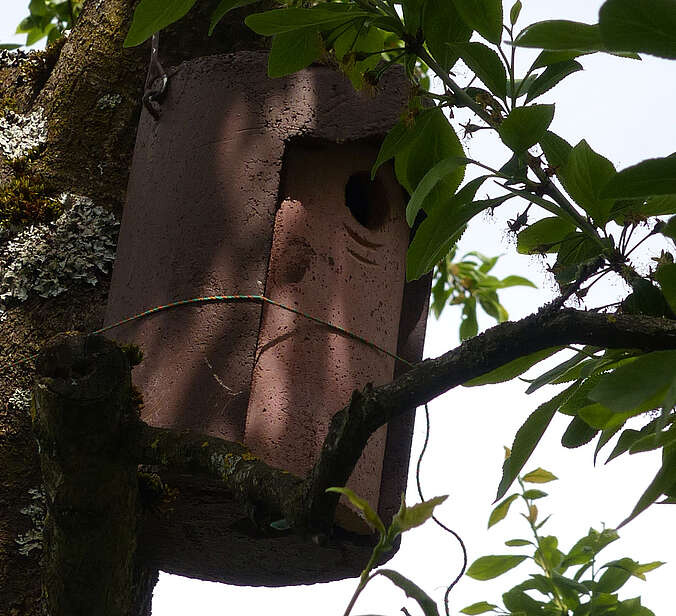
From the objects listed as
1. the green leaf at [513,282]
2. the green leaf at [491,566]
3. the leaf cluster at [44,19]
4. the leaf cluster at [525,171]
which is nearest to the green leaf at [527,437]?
the leaf cluster at [525,171]

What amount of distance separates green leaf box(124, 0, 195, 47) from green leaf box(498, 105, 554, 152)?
48 cm

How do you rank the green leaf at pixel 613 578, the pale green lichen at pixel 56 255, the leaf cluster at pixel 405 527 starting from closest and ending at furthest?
the leaf cluster at pixel 405 527 < the green leaf at pixel 613 578 < the pale green lichen at pixel 56 255

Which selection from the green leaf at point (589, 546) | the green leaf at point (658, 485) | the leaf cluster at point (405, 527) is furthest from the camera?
the green leaf at point (589, 546)

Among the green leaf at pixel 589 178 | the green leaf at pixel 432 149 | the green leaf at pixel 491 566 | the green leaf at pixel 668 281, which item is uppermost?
the green leaf at pixel 432 149

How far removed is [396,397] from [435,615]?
0.31m

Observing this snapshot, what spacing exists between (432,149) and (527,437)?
46 cm

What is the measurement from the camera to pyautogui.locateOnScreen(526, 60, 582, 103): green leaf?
1.40 meters

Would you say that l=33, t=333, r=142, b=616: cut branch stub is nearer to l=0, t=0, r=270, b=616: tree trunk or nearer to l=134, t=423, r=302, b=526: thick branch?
l=134, t=423, r=302, b=526: thick branch

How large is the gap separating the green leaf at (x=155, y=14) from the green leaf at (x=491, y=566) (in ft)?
3.61

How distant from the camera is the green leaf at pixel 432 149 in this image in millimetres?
1492

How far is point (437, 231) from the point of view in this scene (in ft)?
4.39

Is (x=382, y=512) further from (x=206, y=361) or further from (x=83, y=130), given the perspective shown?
(x=83, y=130)

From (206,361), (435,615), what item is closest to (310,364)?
(206,361)

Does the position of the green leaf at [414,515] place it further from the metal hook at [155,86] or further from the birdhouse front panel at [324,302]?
the metal hook at [155,86]
